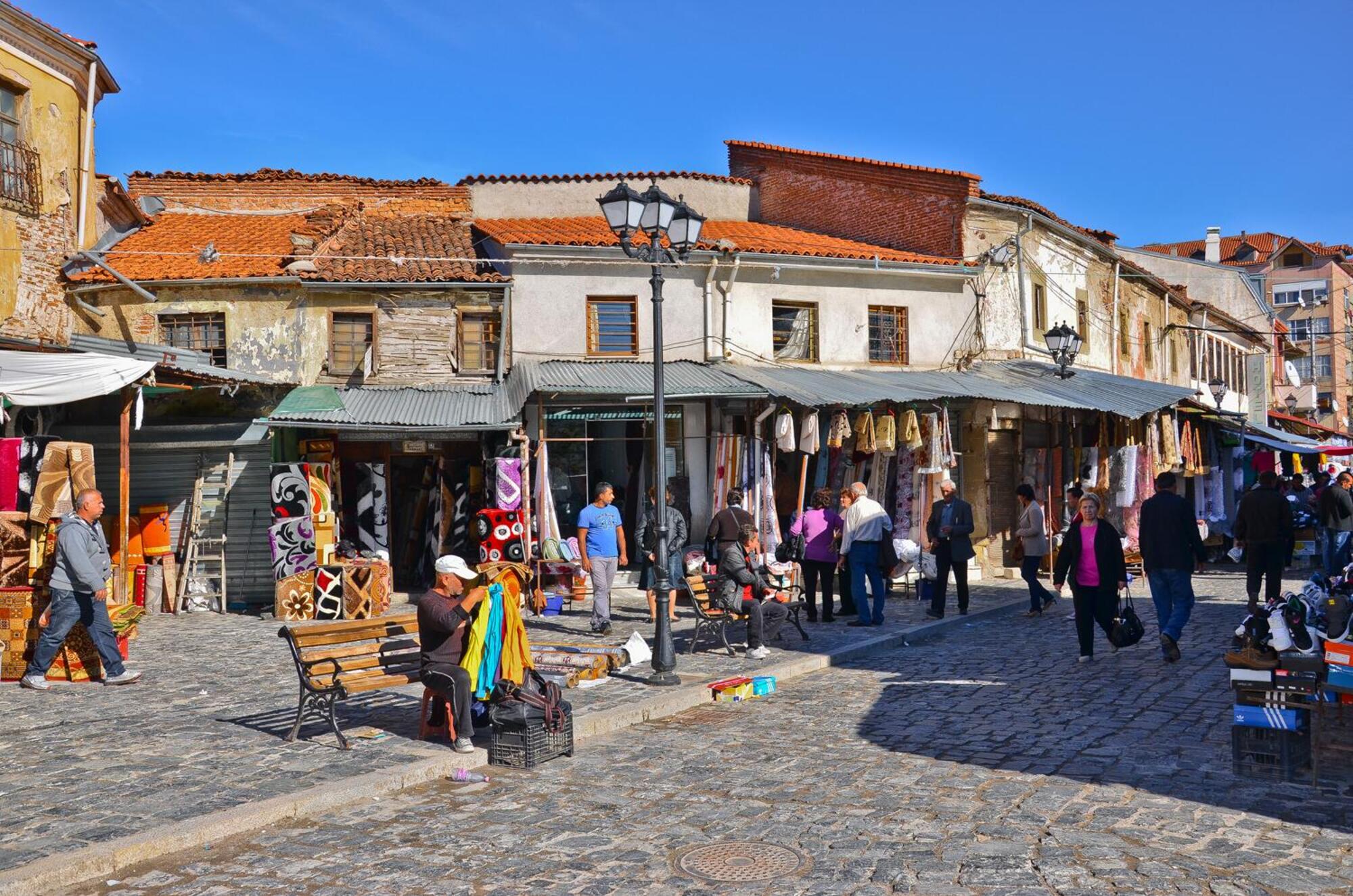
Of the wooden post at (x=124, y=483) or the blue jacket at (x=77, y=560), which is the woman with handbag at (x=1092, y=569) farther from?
the wooden post at (x=124, y=483)

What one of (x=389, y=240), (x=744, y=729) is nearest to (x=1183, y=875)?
(x=744, y=729)

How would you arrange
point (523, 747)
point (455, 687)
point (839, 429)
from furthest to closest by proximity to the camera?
point (839, 429) < point (455, 687) < point (523, 747)

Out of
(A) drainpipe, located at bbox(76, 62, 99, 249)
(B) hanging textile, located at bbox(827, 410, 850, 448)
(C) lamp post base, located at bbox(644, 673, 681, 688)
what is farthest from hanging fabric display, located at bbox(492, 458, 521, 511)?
(A) drainpipe, located at bbox(76, 62, 99, 249)

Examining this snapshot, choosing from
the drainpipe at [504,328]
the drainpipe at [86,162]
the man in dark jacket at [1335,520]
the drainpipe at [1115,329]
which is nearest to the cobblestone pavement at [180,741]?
the drainpipe at [504,328]

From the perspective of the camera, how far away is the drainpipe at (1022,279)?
21.1 m

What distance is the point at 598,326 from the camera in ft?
59.8

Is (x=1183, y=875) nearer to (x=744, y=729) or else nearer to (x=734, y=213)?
(x=744, y=729)

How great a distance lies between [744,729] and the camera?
8133 millimetres

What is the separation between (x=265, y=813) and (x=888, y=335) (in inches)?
629

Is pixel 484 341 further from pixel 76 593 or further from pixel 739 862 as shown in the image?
pixel 739 862

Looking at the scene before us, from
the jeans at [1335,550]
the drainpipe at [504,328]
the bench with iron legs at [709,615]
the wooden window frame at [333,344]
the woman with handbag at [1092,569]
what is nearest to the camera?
the woman with handbag at [1092,569]

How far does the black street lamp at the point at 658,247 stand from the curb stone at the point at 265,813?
0.56 metres

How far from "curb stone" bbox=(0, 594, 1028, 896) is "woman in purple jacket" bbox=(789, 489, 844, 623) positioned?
454 centimetres

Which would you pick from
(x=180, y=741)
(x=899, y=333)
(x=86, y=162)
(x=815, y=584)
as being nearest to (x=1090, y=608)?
(x=815, y=584)
